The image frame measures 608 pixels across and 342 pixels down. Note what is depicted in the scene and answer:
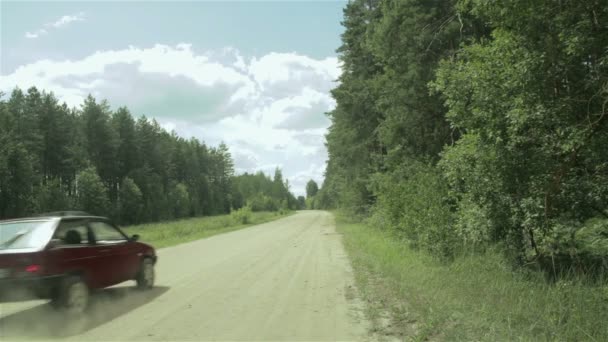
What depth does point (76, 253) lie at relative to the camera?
7.11 metres

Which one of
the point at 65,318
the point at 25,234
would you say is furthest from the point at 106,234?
the point at 65,318

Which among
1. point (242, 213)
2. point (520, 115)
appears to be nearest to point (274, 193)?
point (242, 213)

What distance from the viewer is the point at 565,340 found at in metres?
5.28

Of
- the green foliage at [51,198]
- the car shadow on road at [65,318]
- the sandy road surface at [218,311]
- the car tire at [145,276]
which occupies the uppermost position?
the green foliage at [51,198]

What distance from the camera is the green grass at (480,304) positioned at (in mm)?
5660

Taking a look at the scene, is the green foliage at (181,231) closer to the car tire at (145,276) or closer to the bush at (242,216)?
the bush at (242,216)

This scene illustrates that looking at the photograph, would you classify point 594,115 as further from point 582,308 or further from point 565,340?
point 565,340

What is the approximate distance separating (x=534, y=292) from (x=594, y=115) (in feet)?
10.6

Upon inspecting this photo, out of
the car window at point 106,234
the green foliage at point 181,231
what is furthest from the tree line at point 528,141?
the green foliage at point 181,231

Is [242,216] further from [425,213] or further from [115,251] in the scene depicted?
[115,251]

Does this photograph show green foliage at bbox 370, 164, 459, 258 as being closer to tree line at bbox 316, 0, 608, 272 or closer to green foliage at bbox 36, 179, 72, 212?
tree line at bbox 316, 0, 608, 272

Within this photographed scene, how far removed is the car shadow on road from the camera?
6.14m

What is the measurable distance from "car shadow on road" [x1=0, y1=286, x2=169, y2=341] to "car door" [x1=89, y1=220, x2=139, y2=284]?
0.46m

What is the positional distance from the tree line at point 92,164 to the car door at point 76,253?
46798mm
